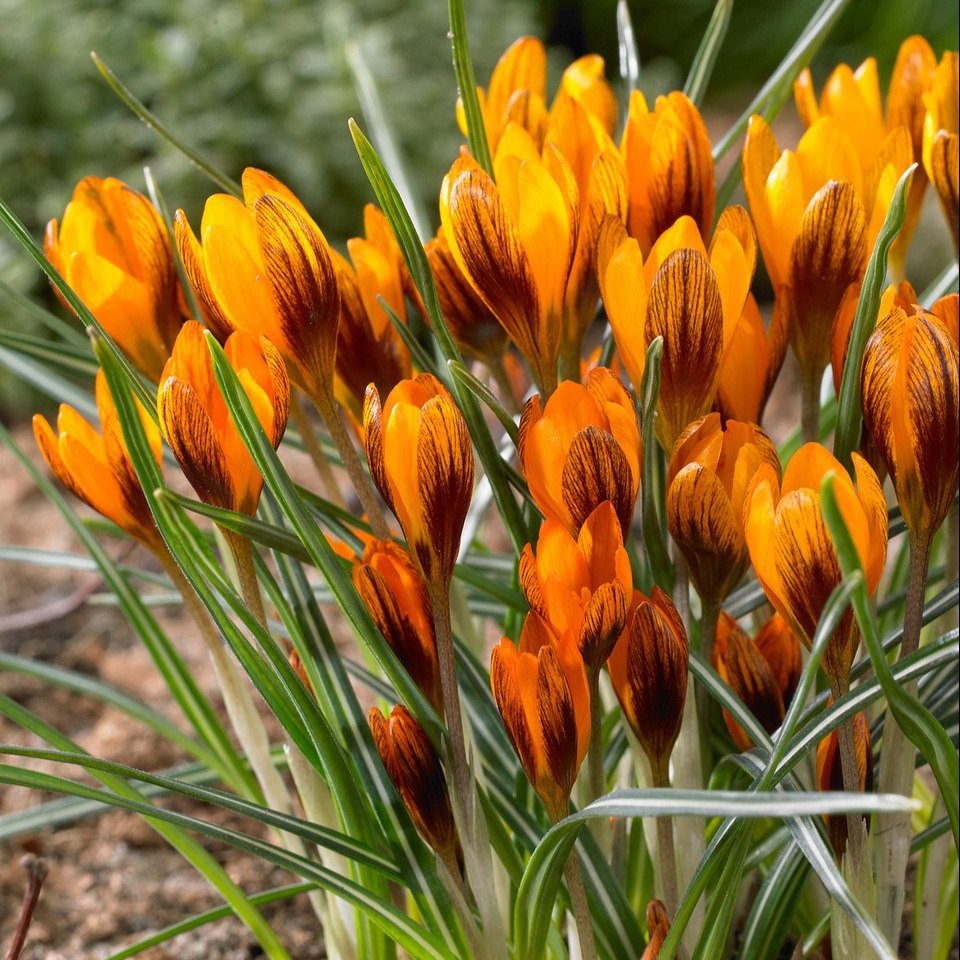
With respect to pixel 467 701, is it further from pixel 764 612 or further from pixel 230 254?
pixel 230 254

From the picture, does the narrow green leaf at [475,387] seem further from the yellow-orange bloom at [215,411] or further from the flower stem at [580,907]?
the flower stem at [580,907]

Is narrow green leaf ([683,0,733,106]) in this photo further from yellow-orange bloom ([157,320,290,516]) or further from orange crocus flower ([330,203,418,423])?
yellow-orange bloom ([157,320,290,516])

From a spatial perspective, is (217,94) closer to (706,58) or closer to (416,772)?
(706,58)

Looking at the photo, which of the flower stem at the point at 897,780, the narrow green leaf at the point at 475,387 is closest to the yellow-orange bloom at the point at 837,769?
the flower stem at the point at 897,780

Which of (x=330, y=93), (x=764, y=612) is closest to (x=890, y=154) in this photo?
(x=764, y=612)

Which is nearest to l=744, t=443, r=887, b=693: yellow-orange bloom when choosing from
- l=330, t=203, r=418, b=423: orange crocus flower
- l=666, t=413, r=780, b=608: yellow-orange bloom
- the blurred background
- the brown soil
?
l=666, t=413, r=780, b=608: yellow-orange bloom

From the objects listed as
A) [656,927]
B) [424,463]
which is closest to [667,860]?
[656,927]
